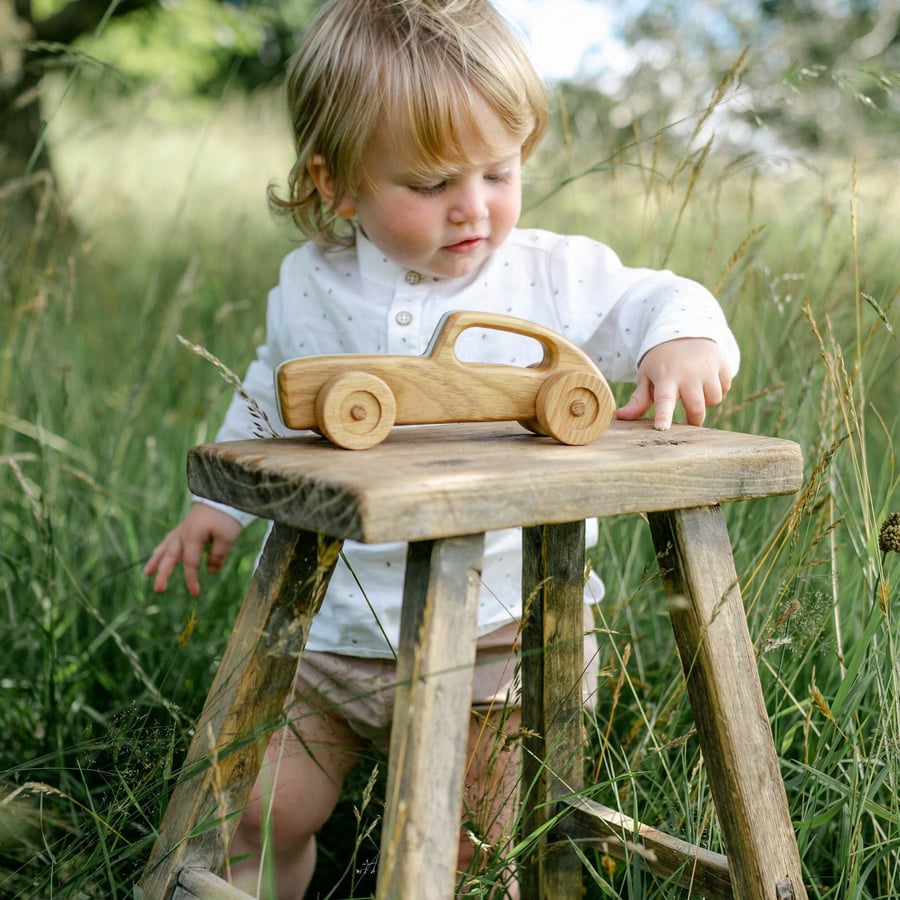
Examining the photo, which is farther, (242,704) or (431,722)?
(242,704)

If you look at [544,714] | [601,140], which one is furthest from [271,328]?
[601,140]

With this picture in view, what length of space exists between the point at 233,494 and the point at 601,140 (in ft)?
7.54

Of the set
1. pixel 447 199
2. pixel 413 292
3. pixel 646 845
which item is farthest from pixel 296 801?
pixel 447 199

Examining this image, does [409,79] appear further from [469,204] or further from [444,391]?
[444,391]

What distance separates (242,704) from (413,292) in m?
0.63

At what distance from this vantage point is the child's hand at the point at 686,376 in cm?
120

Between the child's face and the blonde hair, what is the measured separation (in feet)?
0.05

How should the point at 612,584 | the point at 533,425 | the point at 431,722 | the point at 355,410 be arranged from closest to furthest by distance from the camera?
1. the point at 431,722
2. the point at 355,410
3. the point at 533,425
4. the point at 612,584

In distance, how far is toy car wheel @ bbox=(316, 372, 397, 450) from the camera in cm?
101

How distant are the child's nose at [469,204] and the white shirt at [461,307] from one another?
0.46ft

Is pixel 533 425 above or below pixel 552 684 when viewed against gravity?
above

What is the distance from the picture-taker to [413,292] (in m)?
1.46

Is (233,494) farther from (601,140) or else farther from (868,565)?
(601,140)

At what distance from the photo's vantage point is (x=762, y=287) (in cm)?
218
